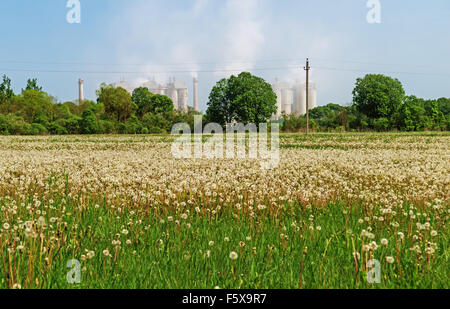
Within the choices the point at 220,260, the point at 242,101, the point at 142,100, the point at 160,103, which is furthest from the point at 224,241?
the point at 142,100

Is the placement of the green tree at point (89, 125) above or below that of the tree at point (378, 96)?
below

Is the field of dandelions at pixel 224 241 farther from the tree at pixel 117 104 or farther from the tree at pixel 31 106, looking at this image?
the tree at pixel 117 104

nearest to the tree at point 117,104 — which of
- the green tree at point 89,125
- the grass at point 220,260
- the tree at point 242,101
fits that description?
the tree at point 242,101

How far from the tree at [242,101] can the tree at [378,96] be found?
67.0 feet

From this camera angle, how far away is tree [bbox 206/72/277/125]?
85425 mm

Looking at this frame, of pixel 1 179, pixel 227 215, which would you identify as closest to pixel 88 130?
pixel 1 179

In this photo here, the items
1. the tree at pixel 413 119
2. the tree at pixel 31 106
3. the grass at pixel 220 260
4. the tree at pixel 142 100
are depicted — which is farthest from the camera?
the tree at pixel 142 100

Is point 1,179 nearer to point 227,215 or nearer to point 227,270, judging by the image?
point 227,215

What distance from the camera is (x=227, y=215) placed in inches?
239

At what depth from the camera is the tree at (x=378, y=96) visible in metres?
86.3

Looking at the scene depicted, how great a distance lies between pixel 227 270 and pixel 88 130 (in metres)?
59.7

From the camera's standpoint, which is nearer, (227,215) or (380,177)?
(227,215)

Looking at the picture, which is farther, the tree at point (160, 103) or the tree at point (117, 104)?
the tree at point (160, 103)

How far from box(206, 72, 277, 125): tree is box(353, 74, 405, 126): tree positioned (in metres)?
20.4
